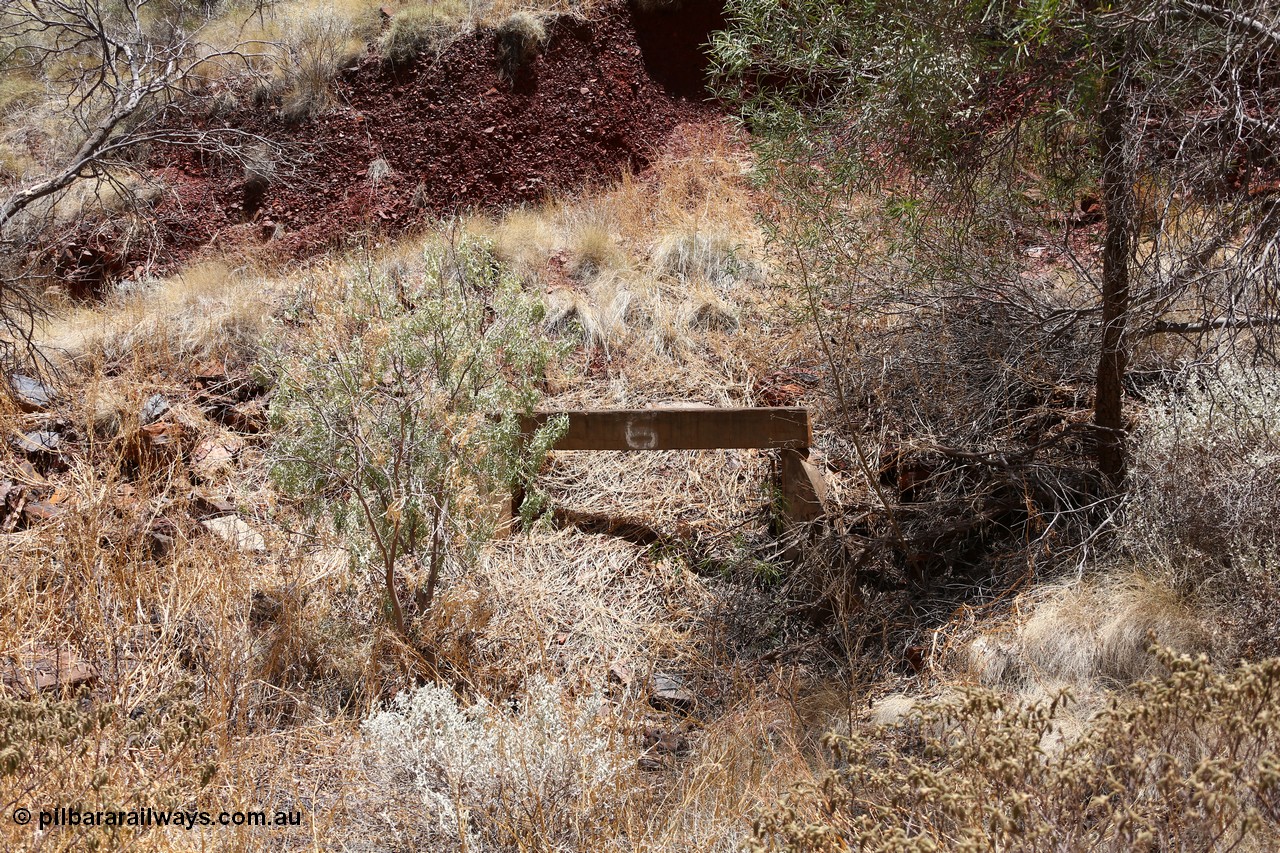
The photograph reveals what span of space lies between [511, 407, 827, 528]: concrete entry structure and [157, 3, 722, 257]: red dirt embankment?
5680 millimetres

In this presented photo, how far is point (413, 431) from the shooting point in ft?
14.8

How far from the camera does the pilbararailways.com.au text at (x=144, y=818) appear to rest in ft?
9.00

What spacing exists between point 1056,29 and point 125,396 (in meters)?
5.93

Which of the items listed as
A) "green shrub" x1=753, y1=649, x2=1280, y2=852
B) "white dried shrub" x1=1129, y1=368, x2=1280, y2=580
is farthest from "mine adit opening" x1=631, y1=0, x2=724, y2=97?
Result: "green shrub" x1=753, y1=649, x2=1280, y2=852

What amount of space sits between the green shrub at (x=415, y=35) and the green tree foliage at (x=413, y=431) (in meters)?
7.00

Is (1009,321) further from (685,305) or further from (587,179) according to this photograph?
(587,179)

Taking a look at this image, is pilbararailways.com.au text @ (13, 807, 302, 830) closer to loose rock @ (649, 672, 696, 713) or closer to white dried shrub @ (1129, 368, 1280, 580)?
loose rock @ (649, 672, 696, 713)

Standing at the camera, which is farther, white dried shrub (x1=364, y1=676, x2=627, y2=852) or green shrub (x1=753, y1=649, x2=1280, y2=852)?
white dried shrub (x1=364, y1=676, x2=627, y2=852)

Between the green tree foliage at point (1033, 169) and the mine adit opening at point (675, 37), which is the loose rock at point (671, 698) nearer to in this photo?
the green tree foliage at point (1033, 169)

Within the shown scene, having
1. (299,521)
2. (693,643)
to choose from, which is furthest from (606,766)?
(299,521)

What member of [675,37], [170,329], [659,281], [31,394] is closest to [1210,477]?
[659,281]

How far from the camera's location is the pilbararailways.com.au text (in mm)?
2744

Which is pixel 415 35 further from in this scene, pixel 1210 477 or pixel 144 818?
pixel 144 818

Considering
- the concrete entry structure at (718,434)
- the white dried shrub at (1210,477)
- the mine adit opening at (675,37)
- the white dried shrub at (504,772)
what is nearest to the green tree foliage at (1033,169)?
the white dried shrub at (1210,477)
